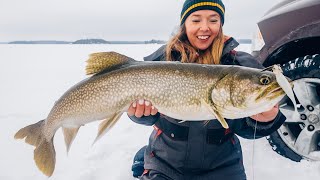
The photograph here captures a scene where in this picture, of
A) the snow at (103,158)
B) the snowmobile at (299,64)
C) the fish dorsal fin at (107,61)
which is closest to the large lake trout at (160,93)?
the fish dorsal fin at (107,61)

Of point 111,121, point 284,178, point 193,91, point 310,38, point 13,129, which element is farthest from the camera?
point 13,129

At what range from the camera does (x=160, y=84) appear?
231 centimetres

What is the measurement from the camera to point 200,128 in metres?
2.58

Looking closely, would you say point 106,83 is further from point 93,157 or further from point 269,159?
point 269,159

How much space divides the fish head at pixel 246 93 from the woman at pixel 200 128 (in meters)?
0.44

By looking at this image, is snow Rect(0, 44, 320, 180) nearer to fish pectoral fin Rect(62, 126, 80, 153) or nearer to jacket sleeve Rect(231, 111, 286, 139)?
jacket sleeve Rect(231, 111, 286, 139)

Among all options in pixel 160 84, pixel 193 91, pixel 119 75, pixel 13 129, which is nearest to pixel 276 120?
pixel 193 91

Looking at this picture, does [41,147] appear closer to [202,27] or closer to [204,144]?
[204,144]

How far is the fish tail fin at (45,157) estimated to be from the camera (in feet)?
8.59

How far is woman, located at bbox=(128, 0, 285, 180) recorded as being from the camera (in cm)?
259

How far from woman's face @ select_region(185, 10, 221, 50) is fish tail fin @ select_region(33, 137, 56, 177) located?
4.90 feet

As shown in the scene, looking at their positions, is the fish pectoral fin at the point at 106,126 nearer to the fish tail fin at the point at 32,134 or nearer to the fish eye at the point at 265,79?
the fish tail fin at the point at 32,134

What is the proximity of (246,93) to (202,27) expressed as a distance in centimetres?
83

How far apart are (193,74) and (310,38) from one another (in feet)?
4.98
